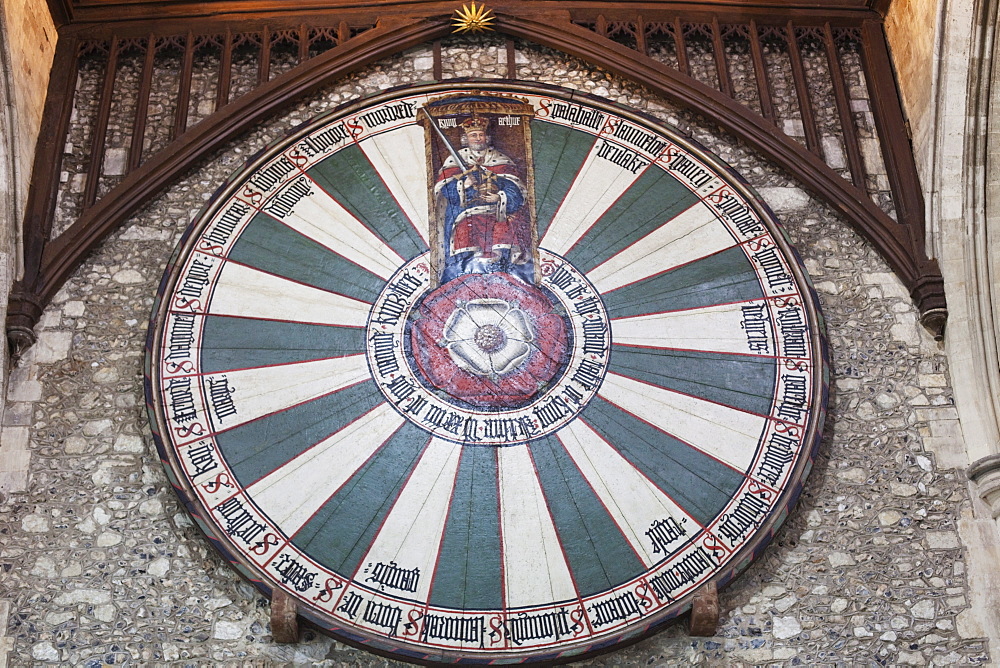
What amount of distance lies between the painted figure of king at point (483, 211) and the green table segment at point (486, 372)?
0.01 m

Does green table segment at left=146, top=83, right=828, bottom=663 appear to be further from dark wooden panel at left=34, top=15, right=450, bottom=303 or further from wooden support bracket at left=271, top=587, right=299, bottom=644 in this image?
dark wooden panel at left=34, top=15, right=450, bottom=303

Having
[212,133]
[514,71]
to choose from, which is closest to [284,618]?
[212,133]

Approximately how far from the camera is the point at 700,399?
620 centimetres

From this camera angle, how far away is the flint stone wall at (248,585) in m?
5.68

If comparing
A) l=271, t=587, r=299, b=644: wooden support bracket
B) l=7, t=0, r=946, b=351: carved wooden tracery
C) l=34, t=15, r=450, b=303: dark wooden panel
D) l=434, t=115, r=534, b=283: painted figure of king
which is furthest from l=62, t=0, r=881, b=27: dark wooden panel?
l=271, t=587, r=299, b=644: wooden support bracket

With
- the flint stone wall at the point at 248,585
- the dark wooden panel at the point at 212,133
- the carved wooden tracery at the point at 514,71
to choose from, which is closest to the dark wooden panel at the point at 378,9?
the carved wooden tracery at the point at 514,71

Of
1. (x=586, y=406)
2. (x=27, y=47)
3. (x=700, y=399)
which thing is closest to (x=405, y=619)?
(x=586, y=406)

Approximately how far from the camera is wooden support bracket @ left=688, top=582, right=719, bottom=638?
221 inches

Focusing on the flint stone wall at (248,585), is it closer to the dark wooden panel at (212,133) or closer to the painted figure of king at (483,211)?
the dark wooden panel at (212,133)

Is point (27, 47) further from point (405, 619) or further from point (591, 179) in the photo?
point (405, 619)

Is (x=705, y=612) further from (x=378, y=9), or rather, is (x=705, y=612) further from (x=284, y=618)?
(x=378, y=9)

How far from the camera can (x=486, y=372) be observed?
20.5ft

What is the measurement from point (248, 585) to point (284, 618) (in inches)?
11.8

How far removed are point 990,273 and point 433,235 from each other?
2672 mm
